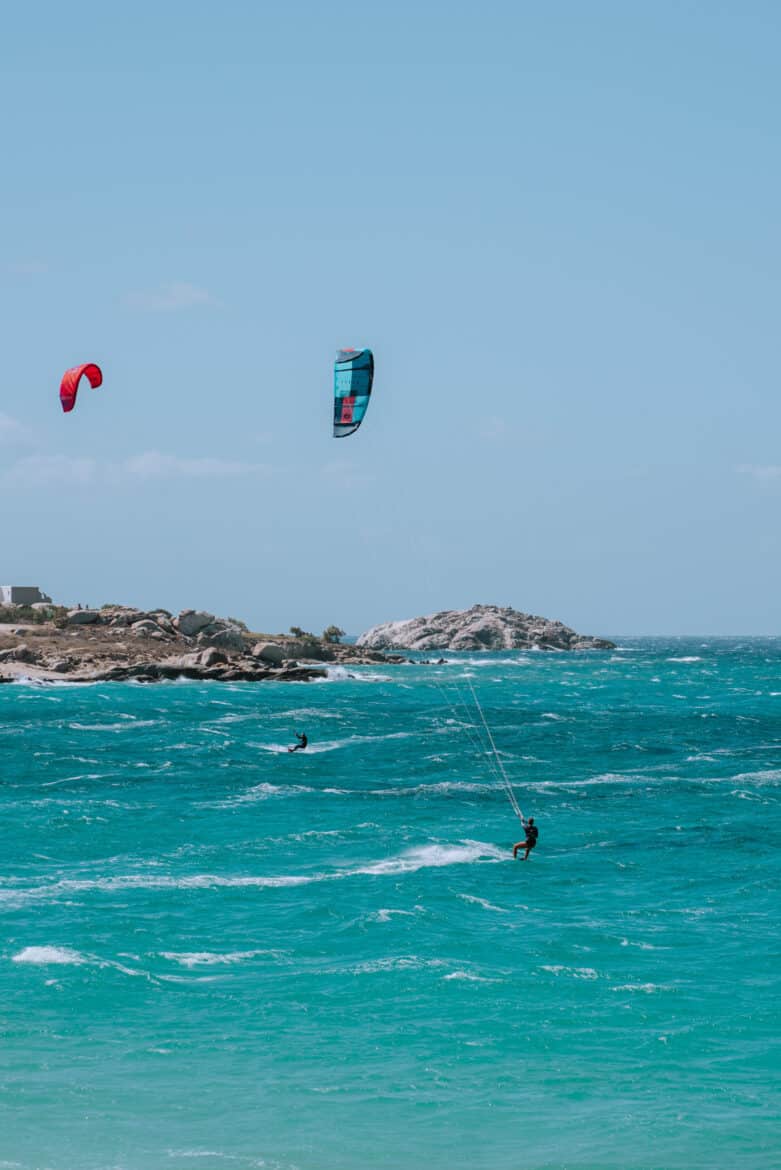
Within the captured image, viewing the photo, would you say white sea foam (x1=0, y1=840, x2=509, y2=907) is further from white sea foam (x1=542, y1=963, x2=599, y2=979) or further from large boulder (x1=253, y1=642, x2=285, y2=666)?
large boulder (x1=253, y1=642, x2=285, y2=666)

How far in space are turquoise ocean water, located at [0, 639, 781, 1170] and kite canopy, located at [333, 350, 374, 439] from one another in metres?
14.5

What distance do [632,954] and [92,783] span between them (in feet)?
99.1

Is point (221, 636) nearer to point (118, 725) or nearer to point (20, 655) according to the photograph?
point (20, 655)

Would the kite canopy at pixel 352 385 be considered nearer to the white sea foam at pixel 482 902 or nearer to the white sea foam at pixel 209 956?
the white sea foam at pixel 482 902

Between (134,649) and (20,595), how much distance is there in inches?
1071

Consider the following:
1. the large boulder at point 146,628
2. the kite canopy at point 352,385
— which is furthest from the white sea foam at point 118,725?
the large boulder at point 146,628

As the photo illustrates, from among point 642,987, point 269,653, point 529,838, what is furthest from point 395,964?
point 269,653

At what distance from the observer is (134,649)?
119188 millimetres

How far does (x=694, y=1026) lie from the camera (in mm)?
23578

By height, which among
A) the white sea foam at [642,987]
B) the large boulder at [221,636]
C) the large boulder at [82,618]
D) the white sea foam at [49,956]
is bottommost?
the white sea foam at [49,956]

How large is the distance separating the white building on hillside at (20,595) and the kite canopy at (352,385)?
10085 centimetres

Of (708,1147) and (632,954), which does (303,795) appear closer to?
(632,954)

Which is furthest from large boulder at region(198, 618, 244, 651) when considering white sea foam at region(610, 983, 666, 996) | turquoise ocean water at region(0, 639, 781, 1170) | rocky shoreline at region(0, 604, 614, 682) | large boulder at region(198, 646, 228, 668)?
white sea foam at region(610, 983, 666, 996)

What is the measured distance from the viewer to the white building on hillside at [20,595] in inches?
5473
